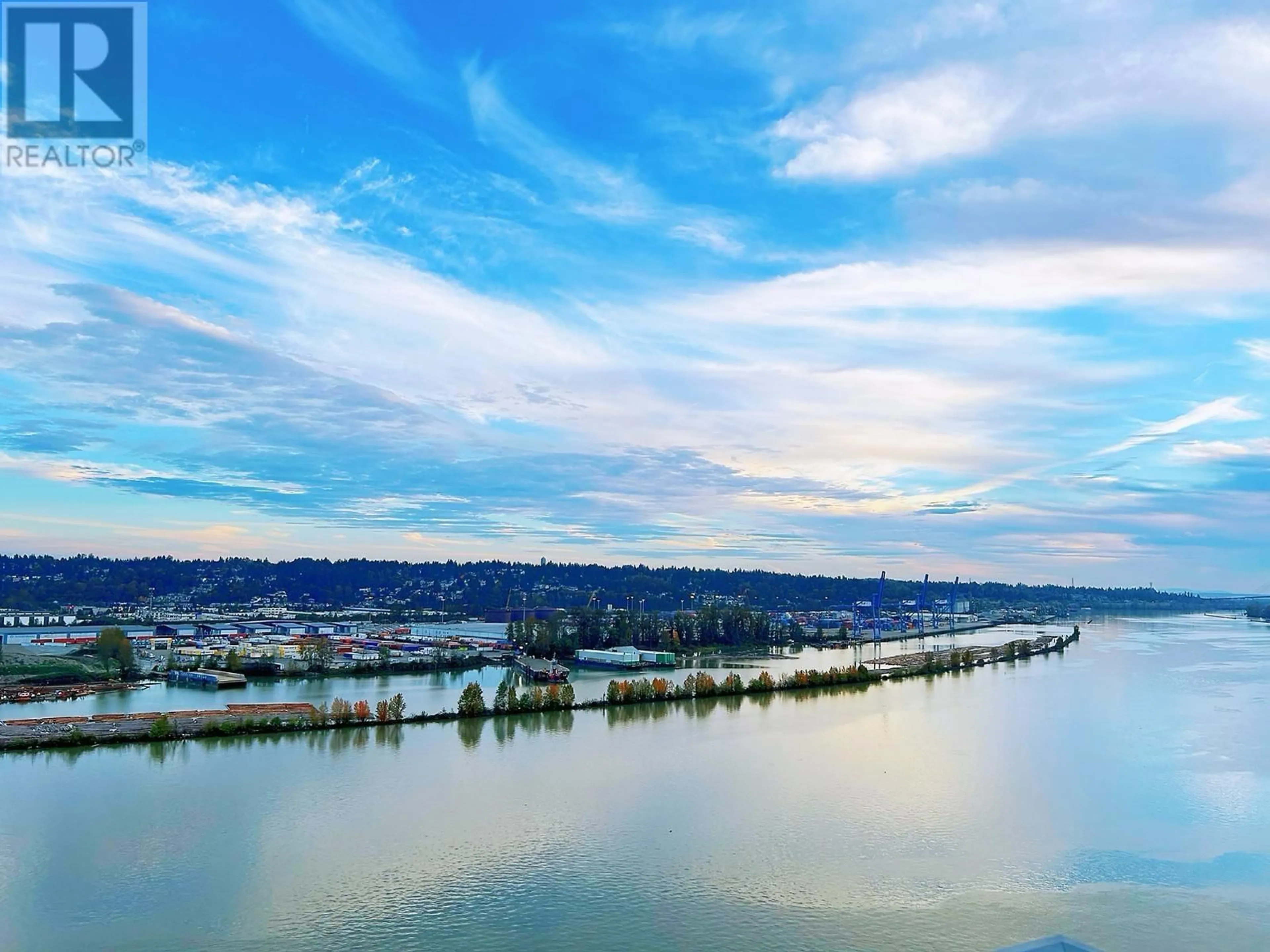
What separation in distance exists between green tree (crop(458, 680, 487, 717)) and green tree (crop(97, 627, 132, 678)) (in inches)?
300

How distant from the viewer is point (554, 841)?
6273 mm

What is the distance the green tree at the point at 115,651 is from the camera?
15758 mm

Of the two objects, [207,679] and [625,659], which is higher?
[207,679]

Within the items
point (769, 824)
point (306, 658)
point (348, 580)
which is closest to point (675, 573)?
Result: point (348, 580)

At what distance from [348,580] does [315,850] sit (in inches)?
1908

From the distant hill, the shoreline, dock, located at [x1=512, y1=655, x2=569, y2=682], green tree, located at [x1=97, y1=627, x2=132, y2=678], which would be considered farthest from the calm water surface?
the distant hill

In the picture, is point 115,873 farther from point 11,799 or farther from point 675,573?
point 675,573

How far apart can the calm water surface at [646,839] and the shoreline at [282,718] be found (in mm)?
288

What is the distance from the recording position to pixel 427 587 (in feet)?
169

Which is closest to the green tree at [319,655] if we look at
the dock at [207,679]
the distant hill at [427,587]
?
the dock at [207,679]

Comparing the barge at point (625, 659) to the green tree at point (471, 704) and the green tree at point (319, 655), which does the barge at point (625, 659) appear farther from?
the green tree at point (471, 704)

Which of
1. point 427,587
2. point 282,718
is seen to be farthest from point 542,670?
point 427,587

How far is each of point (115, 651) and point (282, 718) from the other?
7090mm

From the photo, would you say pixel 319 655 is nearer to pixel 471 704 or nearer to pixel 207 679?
pixel 207 679
